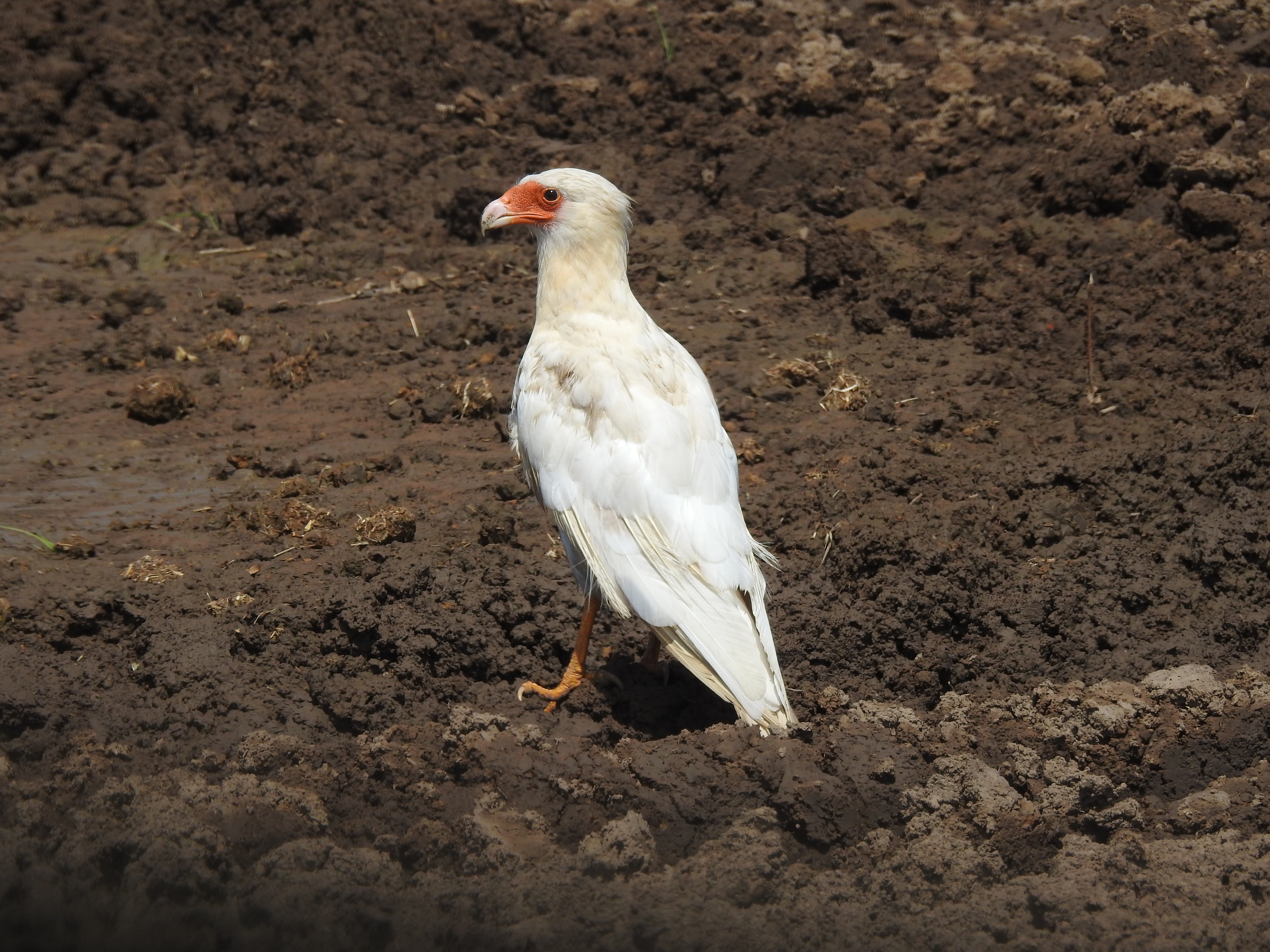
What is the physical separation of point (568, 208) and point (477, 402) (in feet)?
6.47

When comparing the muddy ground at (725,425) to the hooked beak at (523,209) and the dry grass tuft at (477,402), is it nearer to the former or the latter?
the dry grass tuft at (477,402)

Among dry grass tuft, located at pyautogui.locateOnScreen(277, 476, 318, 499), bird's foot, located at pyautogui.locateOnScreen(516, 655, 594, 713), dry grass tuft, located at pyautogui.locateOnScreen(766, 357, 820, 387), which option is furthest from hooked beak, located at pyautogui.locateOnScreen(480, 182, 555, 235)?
dry grass tuft, located at pyautogui.locateOnScreen(766, 357, 820, 387)

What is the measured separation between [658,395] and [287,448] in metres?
2.70

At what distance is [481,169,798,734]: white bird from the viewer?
14.5 feet

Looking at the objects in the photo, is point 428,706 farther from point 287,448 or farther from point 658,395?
point 287,448

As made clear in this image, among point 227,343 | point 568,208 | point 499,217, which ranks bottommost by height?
point 227,343

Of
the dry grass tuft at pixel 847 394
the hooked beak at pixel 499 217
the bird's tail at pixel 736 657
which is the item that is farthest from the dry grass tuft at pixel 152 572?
the dry grass tuft at pixel 847 394

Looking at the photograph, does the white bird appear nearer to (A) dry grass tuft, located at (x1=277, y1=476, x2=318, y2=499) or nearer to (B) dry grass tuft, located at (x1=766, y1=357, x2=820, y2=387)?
(A) dry grass tuft, located at (x1=277, y1=476, x2=318, y2=499)

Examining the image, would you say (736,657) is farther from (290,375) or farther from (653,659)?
(290,375)

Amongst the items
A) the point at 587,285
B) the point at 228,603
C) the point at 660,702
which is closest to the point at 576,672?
the point at 660,702

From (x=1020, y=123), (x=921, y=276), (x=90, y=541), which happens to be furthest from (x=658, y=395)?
(x=1020, y=123)

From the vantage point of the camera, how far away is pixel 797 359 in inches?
280

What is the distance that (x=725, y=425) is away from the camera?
6.62 meters

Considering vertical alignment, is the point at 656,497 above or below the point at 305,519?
above
